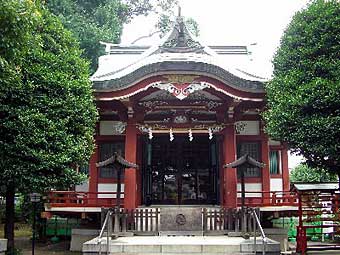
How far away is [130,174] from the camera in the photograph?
14891 millimetres

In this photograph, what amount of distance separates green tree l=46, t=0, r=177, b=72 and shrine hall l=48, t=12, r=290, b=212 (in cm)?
946

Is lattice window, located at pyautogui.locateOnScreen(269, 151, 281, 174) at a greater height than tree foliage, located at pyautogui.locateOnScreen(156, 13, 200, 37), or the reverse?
tree foliage, located at pyautogui.locateOnScreen(156, 13, 200, 37)

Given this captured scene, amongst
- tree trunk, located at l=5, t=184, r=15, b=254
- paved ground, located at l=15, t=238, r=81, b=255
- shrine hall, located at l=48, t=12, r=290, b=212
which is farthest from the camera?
paved ground, located at l=15, t=238, r=81, b=255

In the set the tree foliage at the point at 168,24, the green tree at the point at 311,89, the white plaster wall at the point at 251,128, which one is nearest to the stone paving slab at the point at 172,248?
the green tree at the point at 311,89

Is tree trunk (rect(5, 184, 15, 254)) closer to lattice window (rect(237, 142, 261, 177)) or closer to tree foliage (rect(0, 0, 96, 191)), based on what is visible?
tree foliage (rect(0, 0, 96, 191))

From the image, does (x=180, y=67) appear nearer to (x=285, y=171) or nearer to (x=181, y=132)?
(x=181, y=132)

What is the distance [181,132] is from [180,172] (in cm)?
206

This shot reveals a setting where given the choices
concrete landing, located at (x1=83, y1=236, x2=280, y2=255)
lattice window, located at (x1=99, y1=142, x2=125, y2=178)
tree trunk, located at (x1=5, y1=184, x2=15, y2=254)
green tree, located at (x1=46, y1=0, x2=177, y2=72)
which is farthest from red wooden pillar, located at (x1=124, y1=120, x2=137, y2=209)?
green tree, located at (x1=46, y1=0, x2=177, y2=72)

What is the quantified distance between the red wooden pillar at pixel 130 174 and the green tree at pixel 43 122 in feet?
5.72

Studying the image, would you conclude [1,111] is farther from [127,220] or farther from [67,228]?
[67,228]

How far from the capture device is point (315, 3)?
13.0m

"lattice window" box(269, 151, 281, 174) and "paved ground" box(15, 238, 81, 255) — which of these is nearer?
"paved ground" box(15, 238, 81, 255)

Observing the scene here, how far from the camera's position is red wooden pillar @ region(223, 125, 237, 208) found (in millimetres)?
14797

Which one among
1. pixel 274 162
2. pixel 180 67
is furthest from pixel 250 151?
pixel 180 67
